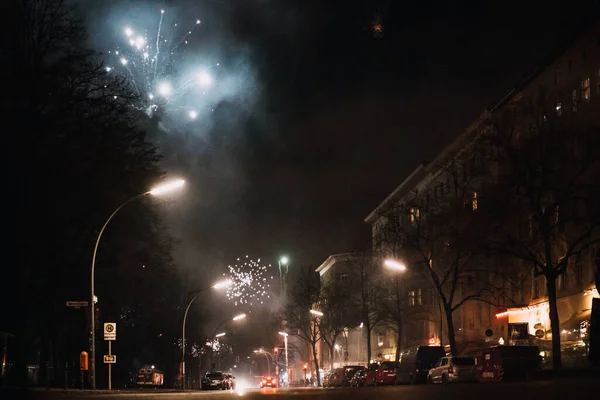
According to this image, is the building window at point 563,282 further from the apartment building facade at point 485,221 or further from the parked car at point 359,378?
the parked car at point 359,378

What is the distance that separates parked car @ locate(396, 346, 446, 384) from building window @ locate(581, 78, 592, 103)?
1888 cm

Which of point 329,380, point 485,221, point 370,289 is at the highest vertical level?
point 485,221

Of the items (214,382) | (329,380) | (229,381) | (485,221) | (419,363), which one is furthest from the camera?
(229,381)

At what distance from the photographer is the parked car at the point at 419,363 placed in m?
49.6

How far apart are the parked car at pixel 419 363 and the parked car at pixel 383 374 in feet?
4.29

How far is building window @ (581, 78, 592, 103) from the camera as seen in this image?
53.9 metres

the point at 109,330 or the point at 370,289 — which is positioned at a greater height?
the point at 370,289

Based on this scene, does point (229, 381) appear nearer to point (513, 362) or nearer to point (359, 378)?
point (359, 378)

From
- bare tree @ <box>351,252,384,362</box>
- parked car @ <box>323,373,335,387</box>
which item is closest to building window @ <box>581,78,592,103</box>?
bare tree @ <box>351,252,384,362</box>

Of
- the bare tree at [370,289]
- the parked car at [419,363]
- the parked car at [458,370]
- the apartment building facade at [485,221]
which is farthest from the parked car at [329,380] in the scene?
the parked car at [458,370]

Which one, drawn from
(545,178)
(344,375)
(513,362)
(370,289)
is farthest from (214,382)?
(545,178)

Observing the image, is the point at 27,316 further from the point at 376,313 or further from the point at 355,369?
the point at 376,313

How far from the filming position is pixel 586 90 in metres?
54.3

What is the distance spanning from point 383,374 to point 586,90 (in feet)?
74.6
